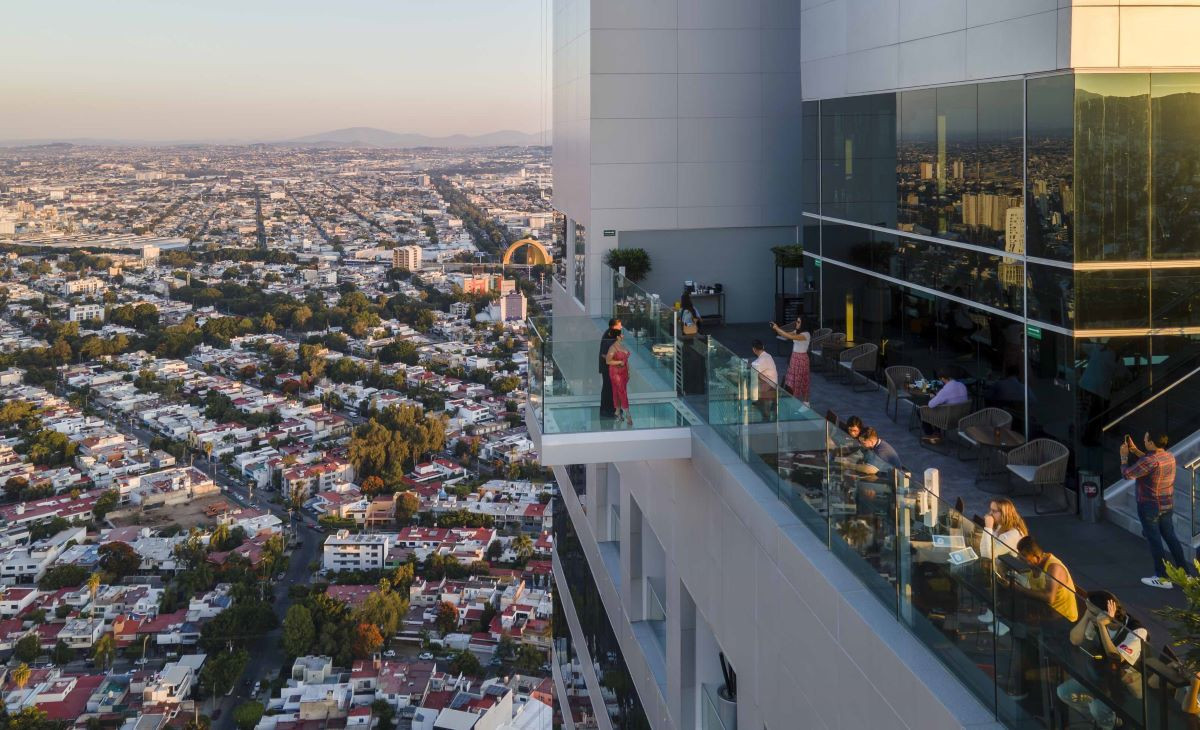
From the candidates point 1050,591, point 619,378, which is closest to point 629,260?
point 619,378

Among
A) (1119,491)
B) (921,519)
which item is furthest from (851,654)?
(1119,491)

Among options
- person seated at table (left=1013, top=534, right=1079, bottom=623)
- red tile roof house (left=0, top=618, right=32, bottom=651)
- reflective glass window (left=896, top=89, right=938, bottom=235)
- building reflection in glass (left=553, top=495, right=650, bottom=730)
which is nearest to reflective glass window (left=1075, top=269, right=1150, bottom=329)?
reflective glass window (left=896, top=89, right=938, bottom=235)

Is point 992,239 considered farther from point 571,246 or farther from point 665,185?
point 571,246

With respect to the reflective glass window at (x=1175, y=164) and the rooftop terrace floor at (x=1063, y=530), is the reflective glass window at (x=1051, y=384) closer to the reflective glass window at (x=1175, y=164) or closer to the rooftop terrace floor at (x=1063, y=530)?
the rooftop terrace floor at (x=1063, y=530)

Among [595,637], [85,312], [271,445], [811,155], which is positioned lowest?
[271,445]

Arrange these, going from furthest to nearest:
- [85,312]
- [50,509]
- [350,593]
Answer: [85,312] < [50,509] < [350,593]

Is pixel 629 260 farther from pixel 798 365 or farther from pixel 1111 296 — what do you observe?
pixel 1111 296

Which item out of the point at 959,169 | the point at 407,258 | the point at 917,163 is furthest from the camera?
the point at 407,258
